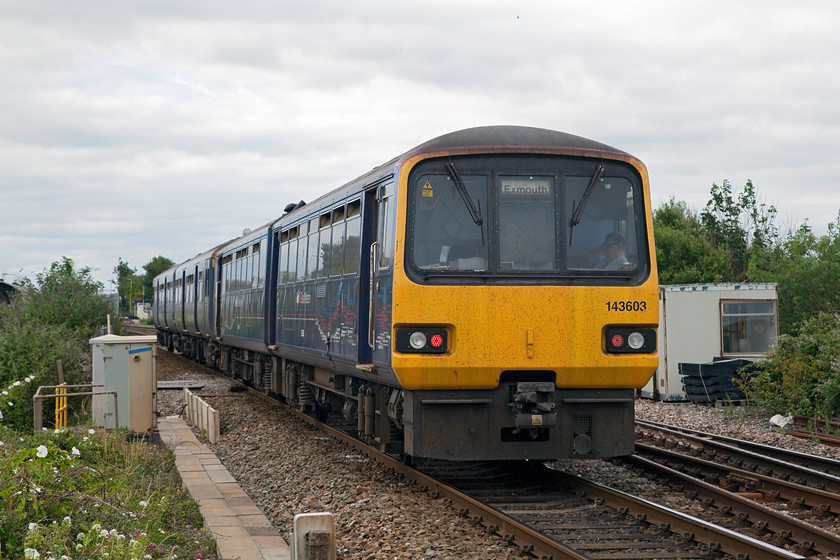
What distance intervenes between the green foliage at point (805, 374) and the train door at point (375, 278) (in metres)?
7.42

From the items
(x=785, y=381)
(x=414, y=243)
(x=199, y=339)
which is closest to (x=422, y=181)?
(x=414, y=243)

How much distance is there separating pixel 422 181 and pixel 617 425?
2665 mm

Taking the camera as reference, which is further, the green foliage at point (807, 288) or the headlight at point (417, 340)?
the green foliage at point (807, 288)

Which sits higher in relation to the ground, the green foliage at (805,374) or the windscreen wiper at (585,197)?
the windscreen wiper at (585,197)

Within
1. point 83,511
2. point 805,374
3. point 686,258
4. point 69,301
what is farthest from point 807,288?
point 83,511

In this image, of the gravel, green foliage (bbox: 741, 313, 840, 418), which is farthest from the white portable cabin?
green foliage (bbox: 741, 313, 840, 418)

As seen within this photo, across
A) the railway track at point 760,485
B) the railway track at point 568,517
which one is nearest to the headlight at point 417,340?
the railway track at point 568,517

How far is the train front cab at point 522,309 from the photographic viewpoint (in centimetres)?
772

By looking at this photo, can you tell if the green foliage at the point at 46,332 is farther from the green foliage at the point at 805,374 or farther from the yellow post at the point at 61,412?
the green foliage at the point at 805,374

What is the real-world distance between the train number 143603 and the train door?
1876mm

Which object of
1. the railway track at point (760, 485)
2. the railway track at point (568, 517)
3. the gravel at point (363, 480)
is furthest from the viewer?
the gravel at point (363, 480)

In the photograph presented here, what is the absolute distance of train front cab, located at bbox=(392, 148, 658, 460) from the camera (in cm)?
772

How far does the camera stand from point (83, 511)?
616 cm

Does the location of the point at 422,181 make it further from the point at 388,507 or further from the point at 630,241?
the point at 388,507
